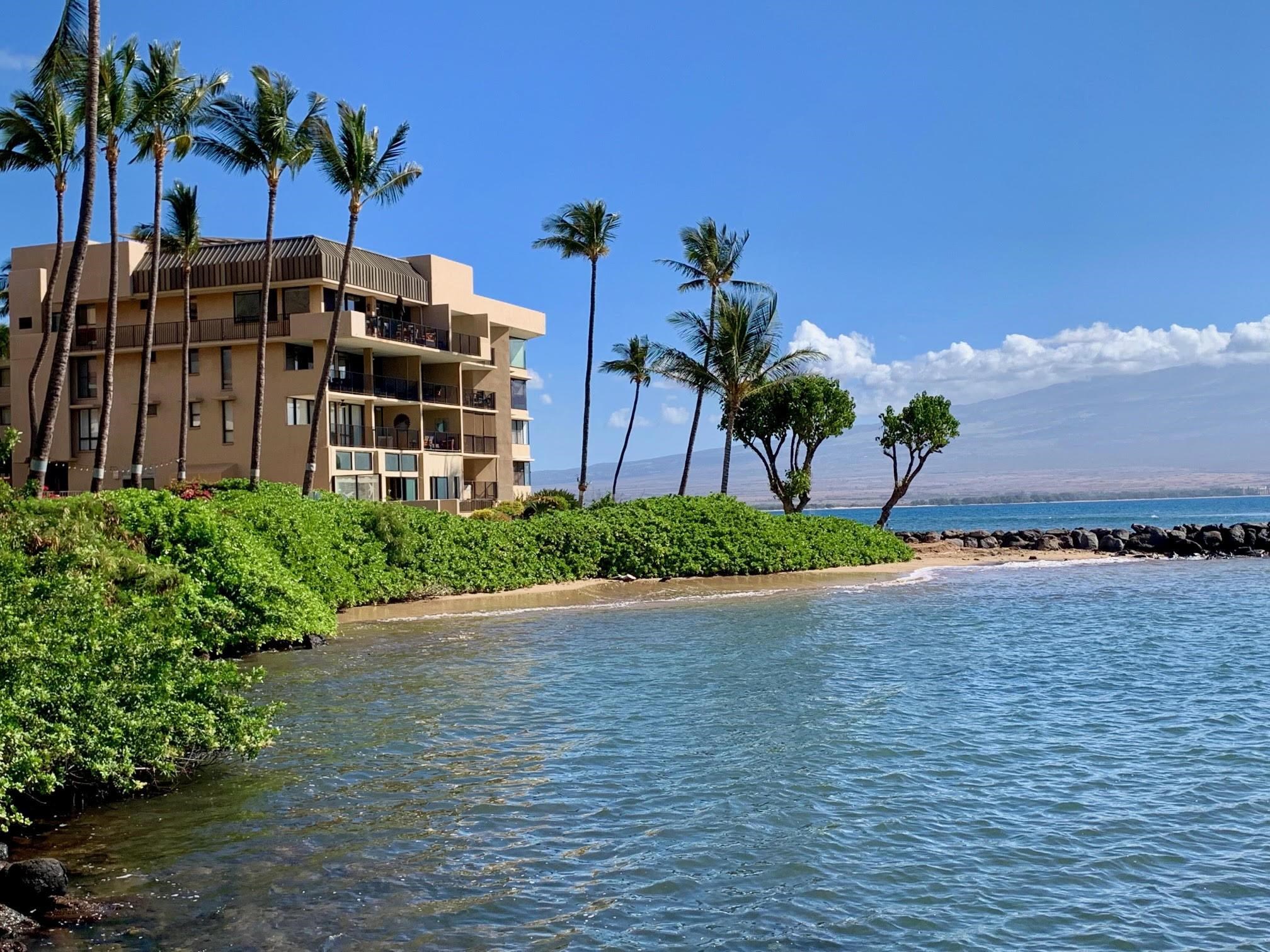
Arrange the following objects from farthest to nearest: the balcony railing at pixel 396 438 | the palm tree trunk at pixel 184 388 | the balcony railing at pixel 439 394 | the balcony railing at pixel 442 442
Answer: the balcony railing at pixel 439 394 < the balcony railing at pixel 442 442 < the balcony railing at pixel 396 438 < the palm tree trunk at pixel 184 388

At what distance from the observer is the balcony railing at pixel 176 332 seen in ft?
165

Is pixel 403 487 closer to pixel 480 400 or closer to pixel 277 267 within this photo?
pixel 480 400

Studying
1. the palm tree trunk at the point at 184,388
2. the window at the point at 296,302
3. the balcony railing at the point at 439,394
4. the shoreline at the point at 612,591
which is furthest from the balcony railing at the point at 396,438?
the shoreline at the point at 612,591

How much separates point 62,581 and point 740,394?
1757 inches

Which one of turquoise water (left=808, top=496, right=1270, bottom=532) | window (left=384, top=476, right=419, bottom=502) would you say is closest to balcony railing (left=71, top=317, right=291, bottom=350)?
window (left=384, top=476, right=419, bottom=502)

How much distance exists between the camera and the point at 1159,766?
12594 mm

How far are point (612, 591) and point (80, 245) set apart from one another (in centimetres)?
1719

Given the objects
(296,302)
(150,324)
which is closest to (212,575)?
(150,324)

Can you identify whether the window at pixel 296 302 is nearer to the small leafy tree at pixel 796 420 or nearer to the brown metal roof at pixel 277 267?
the brown metal roof at pixel 277 267

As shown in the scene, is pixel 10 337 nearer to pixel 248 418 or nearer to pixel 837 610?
pixel 248 418

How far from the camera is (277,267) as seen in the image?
166ft

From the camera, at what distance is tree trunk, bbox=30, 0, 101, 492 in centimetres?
2609

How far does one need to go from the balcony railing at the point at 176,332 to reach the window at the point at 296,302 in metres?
0.63

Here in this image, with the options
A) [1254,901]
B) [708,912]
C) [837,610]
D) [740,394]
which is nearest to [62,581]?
[708,912]
